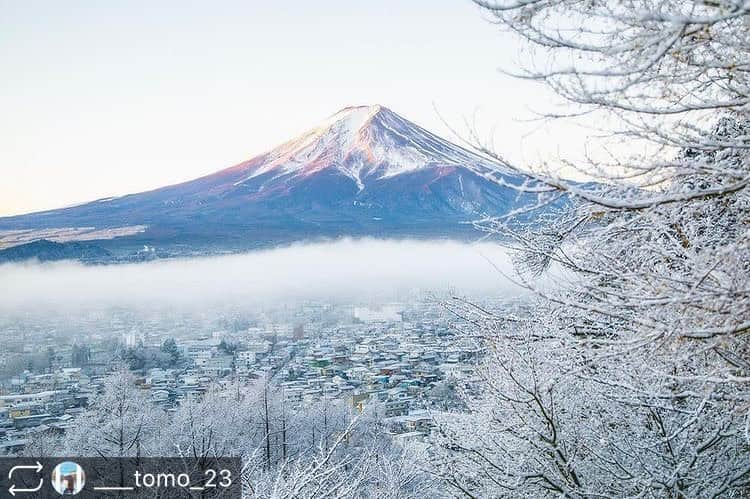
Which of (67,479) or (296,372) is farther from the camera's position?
(296,372)

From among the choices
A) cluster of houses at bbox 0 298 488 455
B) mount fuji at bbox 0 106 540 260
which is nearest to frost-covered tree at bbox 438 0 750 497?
cluster of houses at bbox 0 298 488 455

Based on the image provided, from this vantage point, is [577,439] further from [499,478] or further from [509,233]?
[509,233]

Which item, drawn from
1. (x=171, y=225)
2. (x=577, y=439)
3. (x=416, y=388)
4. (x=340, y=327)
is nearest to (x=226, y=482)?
(x=577, y=439)

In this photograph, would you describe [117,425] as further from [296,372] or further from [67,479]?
[296,372]

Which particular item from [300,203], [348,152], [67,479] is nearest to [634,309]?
[67,479]

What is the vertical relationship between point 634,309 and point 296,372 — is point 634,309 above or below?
above

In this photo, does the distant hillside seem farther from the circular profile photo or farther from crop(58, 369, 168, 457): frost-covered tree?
the circular profile photo

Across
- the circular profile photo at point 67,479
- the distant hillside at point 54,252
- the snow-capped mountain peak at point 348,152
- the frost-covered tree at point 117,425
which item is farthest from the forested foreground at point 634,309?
the snow-capped mountain peak at point 348,152
